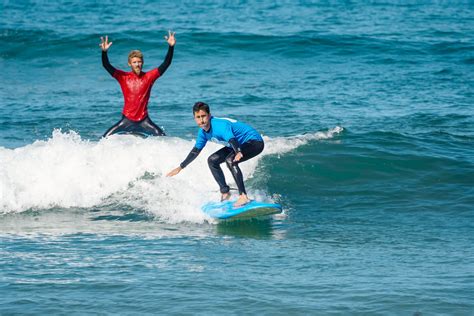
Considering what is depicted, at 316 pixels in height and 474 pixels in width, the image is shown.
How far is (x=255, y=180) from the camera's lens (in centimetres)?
1348

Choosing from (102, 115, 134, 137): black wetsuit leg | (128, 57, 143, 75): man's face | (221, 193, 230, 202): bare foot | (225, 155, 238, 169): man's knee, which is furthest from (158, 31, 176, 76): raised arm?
(221, 193, 230, 202): bare foot

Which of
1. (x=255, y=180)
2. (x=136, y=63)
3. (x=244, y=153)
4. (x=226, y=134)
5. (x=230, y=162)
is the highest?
(x=136, y=63)

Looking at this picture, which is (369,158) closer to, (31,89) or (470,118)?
(470,118)

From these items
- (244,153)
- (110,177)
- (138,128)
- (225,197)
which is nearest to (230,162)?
(244,153)

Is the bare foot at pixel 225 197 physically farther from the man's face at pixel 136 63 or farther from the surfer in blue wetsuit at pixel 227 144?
the man's face at pixel 136 63

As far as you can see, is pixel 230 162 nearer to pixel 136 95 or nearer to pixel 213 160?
pixel 213 160

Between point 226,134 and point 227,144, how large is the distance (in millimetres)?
298

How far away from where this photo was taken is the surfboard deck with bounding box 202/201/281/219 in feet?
35.2

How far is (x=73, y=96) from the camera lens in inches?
800

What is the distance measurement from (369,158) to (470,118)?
144 inches

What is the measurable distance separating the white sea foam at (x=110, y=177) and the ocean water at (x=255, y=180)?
29mm

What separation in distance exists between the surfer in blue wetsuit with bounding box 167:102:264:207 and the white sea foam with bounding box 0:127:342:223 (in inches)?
29.4

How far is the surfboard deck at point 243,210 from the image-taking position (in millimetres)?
10734

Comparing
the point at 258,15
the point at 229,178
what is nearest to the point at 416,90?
the point at 229,178
